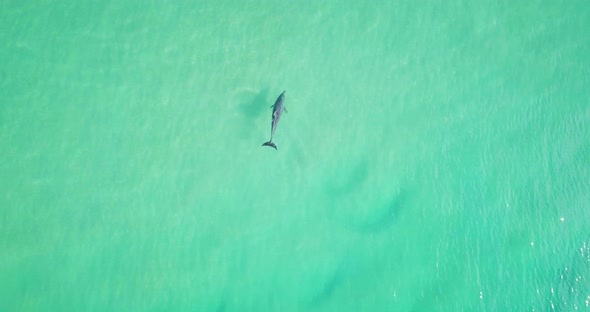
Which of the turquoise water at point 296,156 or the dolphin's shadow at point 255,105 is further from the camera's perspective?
the dolphin's shadow at point 255,105

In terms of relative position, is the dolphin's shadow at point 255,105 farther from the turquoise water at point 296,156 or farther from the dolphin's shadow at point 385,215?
the dolphin's shadow at point 385,215

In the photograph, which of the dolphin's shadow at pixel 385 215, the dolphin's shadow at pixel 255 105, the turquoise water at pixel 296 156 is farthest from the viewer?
the dolphin's shadow at pixel 255 105

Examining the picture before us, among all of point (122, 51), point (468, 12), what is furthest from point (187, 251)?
point (468, 12)

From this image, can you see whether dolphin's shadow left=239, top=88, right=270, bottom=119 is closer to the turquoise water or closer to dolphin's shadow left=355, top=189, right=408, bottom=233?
the turquoise water

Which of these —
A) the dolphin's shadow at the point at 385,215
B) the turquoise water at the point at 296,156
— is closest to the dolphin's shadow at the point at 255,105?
the turquoise water at the point at 296,156

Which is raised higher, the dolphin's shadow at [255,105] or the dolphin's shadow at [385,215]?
the dolphin's shadow at [255,105]

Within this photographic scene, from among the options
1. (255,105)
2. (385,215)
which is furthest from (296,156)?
(385,215)

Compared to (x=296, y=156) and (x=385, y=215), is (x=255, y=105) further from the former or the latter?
(x=385, y=215)
